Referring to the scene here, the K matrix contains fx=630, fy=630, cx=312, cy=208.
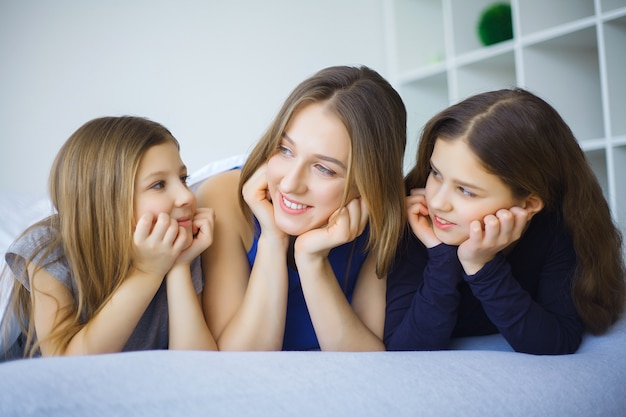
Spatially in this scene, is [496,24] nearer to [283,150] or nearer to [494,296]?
[283,150]

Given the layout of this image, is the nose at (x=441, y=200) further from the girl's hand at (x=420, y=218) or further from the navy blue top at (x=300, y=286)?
the navy blue top at (x=300, y=286)

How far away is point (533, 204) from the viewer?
1.38 meters

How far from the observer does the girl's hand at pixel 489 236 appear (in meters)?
1.26

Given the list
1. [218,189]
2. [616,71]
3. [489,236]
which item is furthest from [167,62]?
[489,236]

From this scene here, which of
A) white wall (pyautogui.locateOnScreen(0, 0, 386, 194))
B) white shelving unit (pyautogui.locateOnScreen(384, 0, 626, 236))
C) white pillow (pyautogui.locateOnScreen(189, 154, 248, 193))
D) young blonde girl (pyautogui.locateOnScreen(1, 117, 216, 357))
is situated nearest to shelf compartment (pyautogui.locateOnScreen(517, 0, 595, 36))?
white shelving unit (pyautogui.locateOnScreen(384, 0, 626, 236))

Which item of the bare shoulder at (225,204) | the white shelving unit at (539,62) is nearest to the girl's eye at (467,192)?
the bare shoulder at (225,204)

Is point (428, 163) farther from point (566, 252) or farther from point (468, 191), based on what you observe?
point (566, 252)

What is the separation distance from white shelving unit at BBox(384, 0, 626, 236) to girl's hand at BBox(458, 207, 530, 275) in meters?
0.71

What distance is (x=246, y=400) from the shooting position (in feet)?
2.72

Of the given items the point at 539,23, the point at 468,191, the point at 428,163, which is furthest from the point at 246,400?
the point at 539,23

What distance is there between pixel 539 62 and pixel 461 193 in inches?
70.1

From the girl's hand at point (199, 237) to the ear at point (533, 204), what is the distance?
69 centimetres

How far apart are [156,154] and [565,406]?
3.18ft

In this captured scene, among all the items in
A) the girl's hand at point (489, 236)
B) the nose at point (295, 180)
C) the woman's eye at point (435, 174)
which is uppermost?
the nose at point (295, 180)
